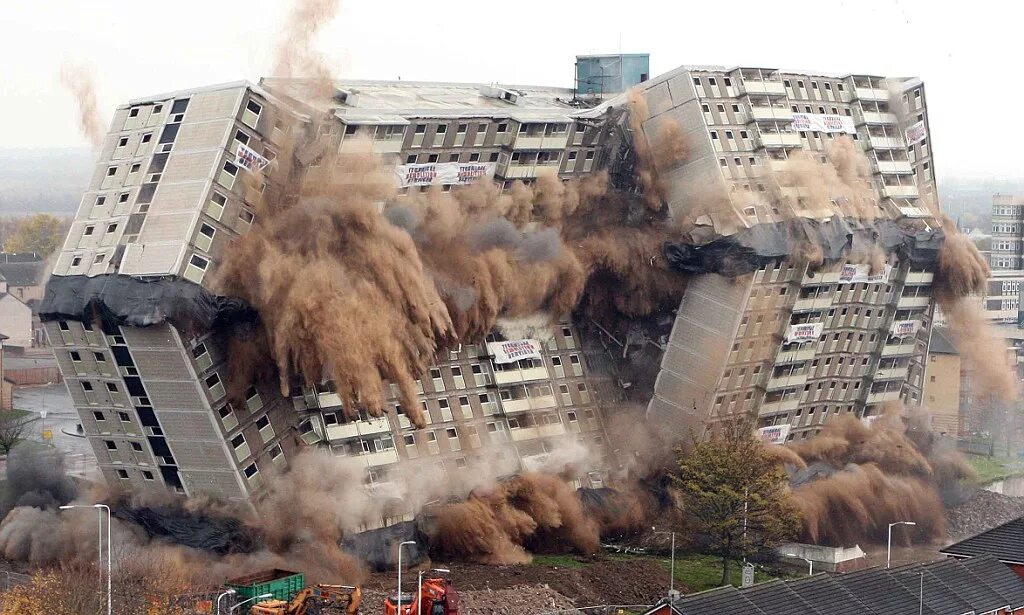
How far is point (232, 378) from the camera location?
65.7 meters

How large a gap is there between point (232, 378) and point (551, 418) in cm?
1855

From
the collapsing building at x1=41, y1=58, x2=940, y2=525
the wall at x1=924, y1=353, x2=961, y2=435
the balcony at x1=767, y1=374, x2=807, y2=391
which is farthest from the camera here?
the wall at x1=924, y1=353, x2=961, y2=435

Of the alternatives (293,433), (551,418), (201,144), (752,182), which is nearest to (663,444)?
(551,418)

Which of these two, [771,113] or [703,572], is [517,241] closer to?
[771,113]

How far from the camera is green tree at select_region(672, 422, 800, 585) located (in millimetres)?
71125

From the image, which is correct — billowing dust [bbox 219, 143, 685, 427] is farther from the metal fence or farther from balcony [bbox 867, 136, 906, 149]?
balcony [bbox 867, 136, 906, 149]

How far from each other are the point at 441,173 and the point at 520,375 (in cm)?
1034

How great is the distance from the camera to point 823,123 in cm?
8525

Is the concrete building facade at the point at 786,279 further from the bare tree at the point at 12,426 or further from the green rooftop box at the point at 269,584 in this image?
the bare tree at the point at 12,426

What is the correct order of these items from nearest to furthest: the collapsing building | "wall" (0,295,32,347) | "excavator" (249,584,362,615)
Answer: "excavator" (249,584,362,615)
the collapsing building
"wall" (0,295,32,347)

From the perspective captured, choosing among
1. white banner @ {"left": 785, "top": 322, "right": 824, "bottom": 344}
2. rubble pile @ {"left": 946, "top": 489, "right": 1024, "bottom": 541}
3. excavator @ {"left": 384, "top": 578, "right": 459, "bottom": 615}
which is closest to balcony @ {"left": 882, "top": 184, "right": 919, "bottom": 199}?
white banner @ {"left": 785, "top": 322, "right": 824, "bottom": 344}

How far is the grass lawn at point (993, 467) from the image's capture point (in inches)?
4087

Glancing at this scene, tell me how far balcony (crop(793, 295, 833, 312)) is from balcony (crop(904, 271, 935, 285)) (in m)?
6.19

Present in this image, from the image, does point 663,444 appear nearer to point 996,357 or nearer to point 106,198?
point 996,357
